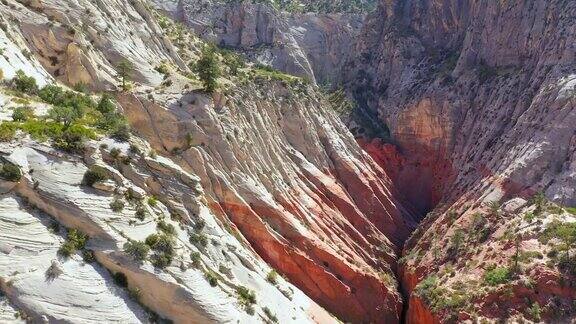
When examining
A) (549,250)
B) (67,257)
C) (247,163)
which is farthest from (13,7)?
(549,250)

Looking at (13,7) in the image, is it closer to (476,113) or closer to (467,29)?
(476,113)

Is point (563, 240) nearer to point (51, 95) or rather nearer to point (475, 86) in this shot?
point (475, 86)

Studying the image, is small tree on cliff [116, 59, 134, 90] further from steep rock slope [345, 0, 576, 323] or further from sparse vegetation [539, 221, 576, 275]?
sparse vegetation [539, 221, 576, 275]

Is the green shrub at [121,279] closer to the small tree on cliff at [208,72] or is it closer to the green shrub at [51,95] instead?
the green shrub at [51,95]

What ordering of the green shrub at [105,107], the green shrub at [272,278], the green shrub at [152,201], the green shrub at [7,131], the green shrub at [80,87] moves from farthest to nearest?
1. the green shrub at [80,87]
2. the green shrub at [272,278]
3. the green shrub at [105,107]
4. the green shrub at [152,201]
5. the green shrub at [7,131]

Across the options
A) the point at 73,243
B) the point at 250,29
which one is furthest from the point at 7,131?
the point at 250,29

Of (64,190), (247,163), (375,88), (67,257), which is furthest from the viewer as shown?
(375,88)

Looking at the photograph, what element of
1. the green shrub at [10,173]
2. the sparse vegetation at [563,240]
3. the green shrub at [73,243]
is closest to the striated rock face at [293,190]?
the sparse vegetation at [563,240]
